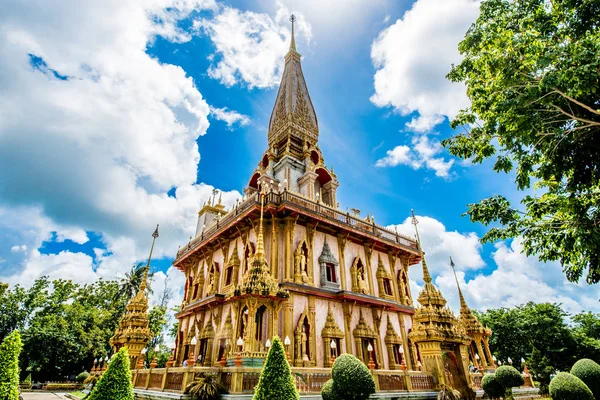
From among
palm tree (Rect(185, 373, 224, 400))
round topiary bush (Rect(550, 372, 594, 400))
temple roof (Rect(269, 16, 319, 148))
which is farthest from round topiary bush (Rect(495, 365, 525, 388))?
temple roof (Rect(269, 16, 319, 148))

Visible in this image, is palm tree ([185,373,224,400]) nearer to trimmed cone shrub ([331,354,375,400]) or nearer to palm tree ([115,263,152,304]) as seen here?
trimmed cone shrub ([331,354,375,400])

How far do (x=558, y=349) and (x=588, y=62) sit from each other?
34.1 m

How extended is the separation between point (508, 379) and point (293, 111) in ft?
80.2

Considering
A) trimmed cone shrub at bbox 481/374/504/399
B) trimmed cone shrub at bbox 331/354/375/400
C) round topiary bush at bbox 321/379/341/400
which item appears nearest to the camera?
trimmed cone shrub at bbox 331/354/375/400

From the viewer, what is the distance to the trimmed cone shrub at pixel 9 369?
7.32 meters

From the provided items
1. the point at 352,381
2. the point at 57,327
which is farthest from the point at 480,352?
the point at 57,327

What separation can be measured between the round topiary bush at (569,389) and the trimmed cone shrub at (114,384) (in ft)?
48.5

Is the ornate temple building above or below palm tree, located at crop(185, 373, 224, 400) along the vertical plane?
A: above

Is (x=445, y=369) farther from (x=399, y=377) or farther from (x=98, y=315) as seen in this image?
(x=98, y=315)

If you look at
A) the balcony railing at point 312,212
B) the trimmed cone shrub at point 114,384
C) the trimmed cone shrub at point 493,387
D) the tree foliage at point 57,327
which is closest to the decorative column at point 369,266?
the balcony railing at point 312,212

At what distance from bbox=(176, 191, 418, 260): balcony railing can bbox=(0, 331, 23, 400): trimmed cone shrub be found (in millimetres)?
10930

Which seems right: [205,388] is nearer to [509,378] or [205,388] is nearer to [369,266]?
[509,378]

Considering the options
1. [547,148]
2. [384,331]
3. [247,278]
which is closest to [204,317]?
[247,278]

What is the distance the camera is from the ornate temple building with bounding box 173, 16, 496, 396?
11.8m
